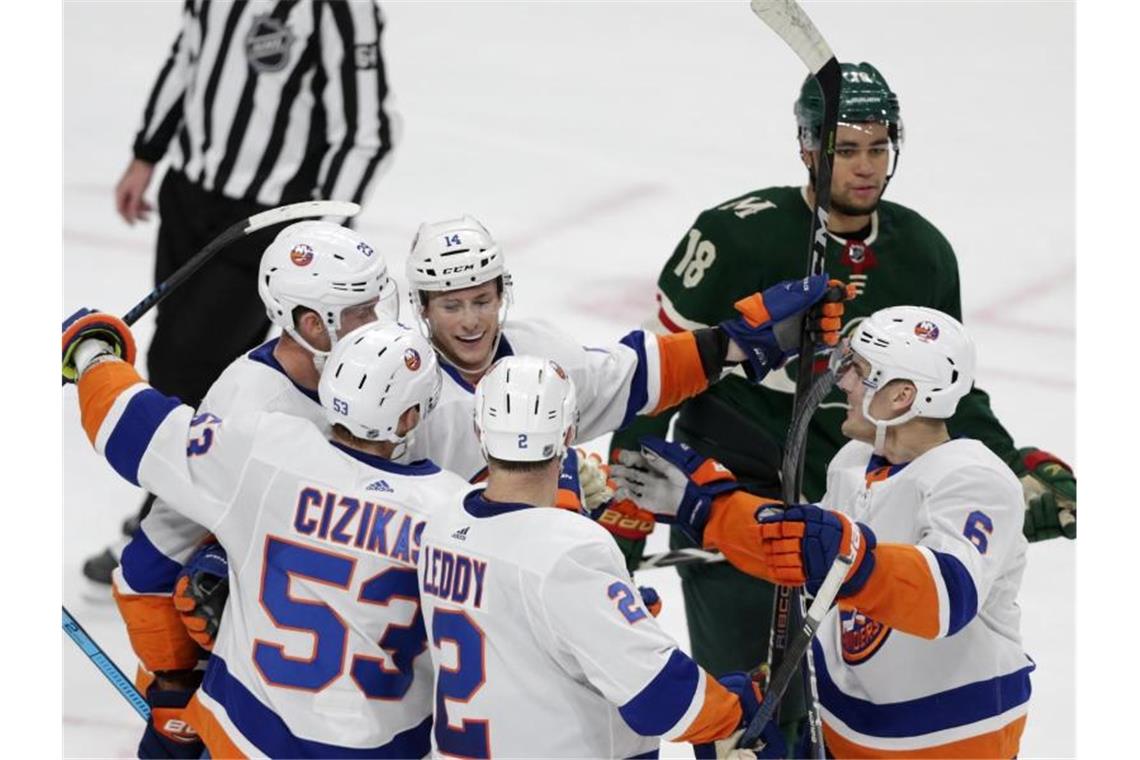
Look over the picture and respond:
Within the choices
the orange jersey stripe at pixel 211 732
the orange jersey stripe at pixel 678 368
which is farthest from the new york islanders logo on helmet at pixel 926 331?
the orange jersey stripe at pixel 211 732

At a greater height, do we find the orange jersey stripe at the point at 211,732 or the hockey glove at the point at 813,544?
the hockey glove at the point at 813,544

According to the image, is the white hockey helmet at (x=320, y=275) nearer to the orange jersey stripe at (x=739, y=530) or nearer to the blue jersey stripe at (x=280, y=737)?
the blue jersey stripe at (x=280, y=737)

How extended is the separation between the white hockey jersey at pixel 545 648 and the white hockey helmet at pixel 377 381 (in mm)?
178

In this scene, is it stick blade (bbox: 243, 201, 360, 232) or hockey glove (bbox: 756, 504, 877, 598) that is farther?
stick blade (bbox: 243, 201, 360, 232)

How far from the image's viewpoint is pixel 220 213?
5.23 meters

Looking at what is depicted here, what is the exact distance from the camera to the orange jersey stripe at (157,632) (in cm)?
336

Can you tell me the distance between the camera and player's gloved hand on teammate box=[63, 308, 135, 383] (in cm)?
340

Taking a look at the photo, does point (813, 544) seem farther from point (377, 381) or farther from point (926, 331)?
point (377, 381)

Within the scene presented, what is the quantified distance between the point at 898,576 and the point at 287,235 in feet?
3.93

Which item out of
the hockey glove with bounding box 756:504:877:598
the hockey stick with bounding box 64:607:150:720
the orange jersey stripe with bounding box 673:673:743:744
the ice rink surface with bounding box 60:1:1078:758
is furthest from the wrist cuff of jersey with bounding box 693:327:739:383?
the ice rink surface with bounding box 60:1:1078:758

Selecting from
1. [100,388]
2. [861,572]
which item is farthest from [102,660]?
[861,572]

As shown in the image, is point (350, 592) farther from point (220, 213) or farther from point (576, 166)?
point (576, 166)

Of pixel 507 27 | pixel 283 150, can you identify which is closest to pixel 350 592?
pixel 283 150

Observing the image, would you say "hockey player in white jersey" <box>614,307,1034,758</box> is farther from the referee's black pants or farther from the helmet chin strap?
the referee's black pants
